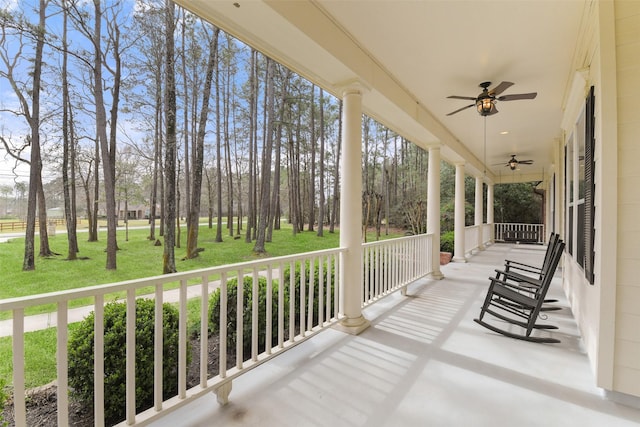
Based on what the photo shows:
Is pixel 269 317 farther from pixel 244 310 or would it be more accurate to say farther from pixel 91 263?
pixel 91 263

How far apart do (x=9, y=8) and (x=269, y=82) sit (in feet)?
6.13

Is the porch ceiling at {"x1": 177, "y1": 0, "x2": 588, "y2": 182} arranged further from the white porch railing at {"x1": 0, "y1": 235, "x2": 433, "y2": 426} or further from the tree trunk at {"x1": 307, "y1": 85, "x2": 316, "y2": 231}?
the white porch railing at {"x1": 0, "y1": 235, "x2": 433, "y2": 426}

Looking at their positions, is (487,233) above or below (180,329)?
below

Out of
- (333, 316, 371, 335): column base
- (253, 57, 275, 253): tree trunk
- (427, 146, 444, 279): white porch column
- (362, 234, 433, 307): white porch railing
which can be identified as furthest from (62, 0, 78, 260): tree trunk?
(427, 146, 444, 279): white porch column

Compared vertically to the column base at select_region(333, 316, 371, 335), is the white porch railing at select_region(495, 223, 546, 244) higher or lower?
higher

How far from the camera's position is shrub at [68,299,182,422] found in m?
1.56

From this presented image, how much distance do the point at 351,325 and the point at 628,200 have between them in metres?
2.35

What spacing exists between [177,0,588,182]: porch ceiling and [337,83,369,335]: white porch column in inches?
12.0

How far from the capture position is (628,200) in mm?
1871

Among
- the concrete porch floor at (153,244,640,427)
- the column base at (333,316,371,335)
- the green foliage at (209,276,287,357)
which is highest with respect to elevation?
the green foliage at (209,276,287,357)

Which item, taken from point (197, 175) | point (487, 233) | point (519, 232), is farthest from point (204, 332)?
point (519, 232)

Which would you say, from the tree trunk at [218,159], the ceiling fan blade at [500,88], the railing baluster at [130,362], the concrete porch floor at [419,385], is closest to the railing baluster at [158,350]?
the railing baluster at [130,362]

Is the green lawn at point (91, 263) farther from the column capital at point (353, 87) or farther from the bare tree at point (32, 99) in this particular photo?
the column capital at point (353, 87)

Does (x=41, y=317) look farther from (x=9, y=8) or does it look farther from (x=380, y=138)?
(x=380, y=138)
